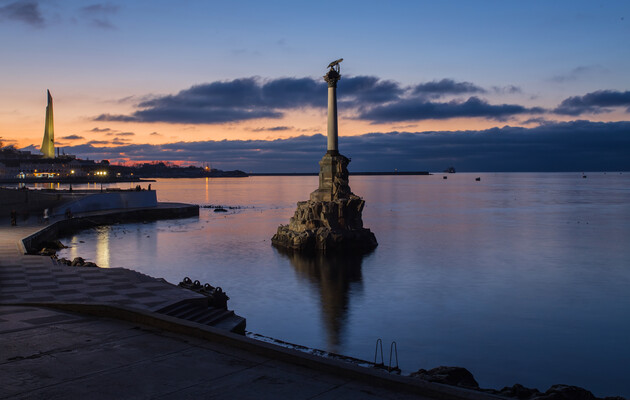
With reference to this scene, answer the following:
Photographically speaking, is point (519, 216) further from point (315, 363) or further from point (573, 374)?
point (315, 363)

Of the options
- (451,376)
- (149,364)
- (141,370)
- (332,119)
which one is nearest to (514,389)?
(451,376)

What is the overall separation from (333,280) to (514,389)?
15905mm

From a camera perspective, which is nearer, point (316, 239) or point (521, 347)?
point (521, 347)

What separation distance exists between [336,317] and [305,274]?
8359mm

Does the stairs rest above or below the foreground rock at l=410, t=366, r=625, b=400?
above

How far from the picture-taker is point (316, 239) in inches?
1329

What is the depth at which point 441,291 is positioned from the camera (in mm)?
24172

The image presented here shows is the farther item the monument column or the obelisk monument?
the monument column

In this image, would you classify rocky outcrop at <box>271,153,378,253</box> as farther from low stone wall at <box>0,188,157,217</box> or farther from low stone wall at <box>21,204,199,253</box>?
low stone wall at <box>0,188,157,217</box>

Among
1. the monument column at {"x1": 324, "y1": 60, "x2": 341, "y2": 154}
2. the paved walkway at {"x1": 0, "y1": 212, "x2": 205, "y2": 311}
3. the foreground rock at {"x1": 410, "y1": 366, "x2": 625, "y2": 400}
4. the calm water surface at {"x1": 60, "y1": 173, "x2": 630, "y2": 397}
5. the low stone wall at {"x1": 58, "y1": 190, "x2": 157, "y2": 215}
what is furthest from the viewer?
the low stone wall at {"x1": 58, "y1": 190, "x2": 157, "y2": 215}

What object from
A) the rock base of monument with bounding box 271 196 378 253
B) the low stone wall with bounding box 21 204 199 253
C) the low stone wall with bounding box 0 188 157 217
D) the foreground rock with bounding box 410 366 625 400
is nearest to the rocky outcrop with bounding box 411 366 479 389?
the foreground rock with bounding box 410 366 625 400

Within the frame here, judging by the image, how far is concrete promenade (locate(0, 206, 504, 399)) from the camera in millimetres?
7062

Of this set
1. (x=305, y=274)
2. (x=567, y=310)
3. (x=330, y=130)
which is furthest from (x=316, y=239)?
(x=567, y=310)

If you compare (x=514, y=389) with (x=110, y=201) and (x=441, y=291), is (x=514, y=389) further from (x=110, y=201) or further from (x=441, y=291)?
(x=110, y=201)
